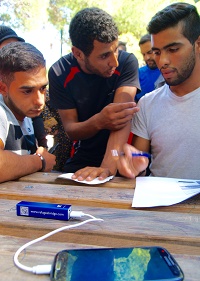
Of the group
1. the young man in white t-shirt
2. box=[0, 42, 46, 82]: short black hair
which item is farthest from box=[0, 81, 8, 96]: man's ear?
the young man in white t-shirt

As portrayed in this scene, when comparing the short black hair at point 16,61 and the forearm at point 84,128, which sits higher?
the short black hair at point 16,61

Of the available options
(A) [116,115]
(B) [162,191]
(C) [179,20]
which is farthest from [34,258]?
(C) [179,20]

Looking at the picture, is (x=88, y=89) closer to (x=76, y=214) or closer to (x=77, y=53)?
(x=77, y=53)

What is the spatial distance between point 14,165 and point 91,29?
1077 millimetres

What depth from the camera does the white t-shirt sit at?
1.59m

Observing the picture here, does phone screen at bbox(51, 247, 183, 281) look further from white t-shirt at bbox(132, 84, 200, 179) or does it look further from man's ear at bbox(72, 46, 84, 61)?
man's ear at bbox(72, 46, 84, 61)

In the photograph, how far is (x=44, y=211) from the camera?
0.87m

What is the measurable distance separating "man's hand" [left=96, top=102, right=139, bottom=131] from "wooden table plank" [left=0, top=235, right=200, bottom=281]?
38.4 inches

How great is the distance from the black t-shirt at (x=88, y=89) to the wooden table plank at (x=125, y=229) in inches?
46.4

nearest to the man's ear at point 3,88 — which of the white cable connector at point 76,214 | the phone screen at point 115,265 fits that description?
the white cable connector at point 76,214

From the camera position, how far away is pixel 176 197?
104cm

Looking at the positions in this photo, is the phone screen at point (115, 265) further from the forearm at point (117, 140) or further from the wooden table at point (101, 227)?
the forearm at point (117, 140)

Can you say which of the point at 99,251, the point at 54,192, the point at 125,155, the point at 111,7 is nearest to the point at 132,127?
the point at 125,155

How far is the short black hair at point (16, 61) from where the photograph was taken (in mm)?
1605
